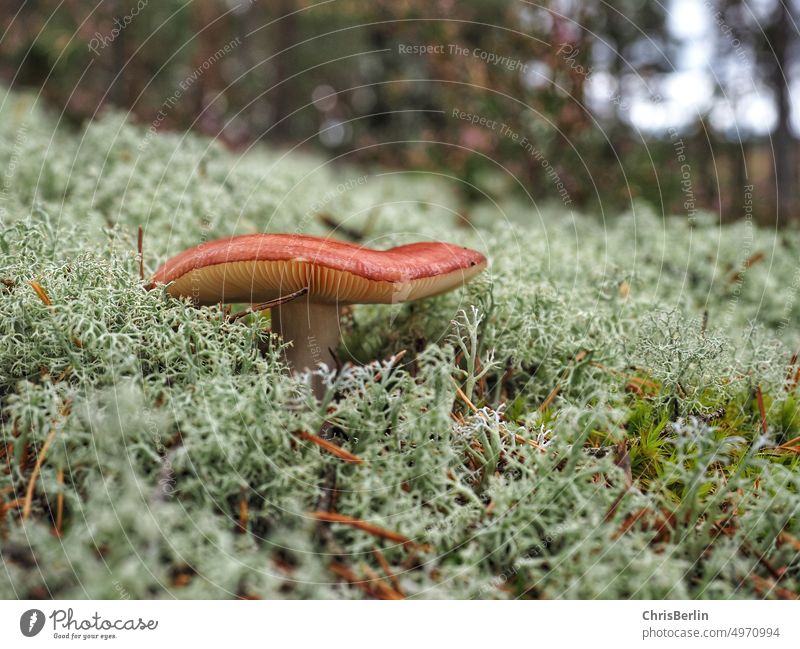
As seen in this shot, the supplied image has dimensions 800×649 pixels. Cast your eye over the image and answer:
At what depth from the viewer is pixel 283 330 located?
1.87m

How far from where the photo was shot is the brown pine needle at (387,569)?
129cm

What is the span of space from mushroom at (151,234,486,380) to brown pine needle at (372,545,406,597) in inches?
21.9

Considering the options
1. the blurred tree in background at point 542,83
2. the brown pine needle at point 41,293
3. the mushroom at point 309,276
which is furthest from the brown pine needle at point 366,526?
the blurred tree in background at point 542,83

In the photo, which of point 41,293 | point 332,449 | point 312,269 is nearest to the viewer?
point 332,449

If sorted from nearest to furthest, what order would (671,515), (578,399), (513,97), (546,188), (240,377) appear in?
1. (671,515)
2. (240,377)
3. (578,399)
4. (513,97)
5. (546,188)

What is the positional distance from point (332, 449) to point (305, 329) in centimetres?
52

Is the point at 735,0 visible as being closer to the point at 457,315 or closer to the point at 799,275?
the point at 799,275

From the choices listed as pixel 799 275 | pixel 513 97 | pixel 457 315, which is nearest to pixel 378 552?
pixel 457 315

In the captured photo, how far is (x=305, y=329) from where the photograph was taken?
1859 millimetres

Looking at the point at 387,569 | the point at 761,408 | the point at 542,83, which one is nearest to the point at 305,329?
the point at 387,569

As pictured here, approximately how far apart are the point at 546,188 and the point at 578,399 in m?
3.41

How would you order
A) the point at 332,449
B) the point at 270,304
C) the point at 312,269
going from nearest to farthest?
the point at 332,449 < the point at 312,269 < the point at 270,304

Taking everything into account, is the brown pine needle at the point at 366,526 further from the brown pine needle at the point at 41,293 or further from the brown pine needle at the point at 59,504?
the brown pine needle at the point at 41,293

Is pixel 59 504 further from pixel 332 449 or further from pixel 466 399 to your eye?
pixel 466 399
